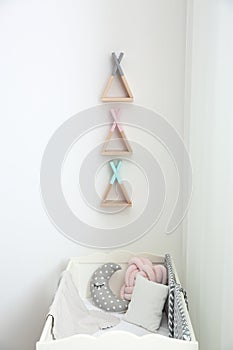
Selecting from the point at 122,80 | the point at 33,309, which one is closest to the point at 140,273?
the point at 33,309

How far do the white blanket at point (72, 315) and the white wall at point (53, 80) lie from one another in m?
0.33

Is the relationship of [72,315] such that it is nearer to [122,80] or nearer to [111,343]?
[111,343]

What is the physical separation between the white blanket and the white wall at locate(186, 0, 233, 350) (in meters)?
0.50

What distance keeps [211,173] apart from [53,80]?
1.12m

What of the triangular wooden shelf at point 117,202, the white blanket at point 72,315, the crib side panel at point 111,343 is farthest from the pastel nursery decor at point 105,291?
the crib side panel at point 111,343

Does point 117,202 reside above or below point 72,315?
above

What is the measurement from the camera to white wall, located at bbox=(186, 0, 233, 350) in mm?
1708

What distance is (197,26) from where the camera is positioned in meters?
2.13

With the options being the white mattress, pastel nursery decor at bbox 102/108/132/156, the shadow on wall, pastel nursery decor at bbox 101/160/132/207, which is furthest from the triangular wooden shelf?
the white mattress

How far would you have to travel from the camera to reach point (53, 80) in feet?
8.23

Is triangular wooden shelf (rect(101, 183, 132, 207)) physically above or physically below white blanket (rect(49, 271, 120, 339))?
above

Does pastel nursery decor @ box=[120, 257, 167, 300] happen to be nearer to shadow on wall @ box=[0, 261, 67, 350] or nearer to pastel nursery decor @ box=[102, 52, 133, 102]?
shadow on wall @ box=[0, 261, 67, 350]

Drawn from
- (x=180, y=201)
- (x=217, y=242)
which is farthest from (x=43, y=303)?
(x=217, y=242)

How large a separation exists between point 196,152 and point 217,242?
1.89 ft
